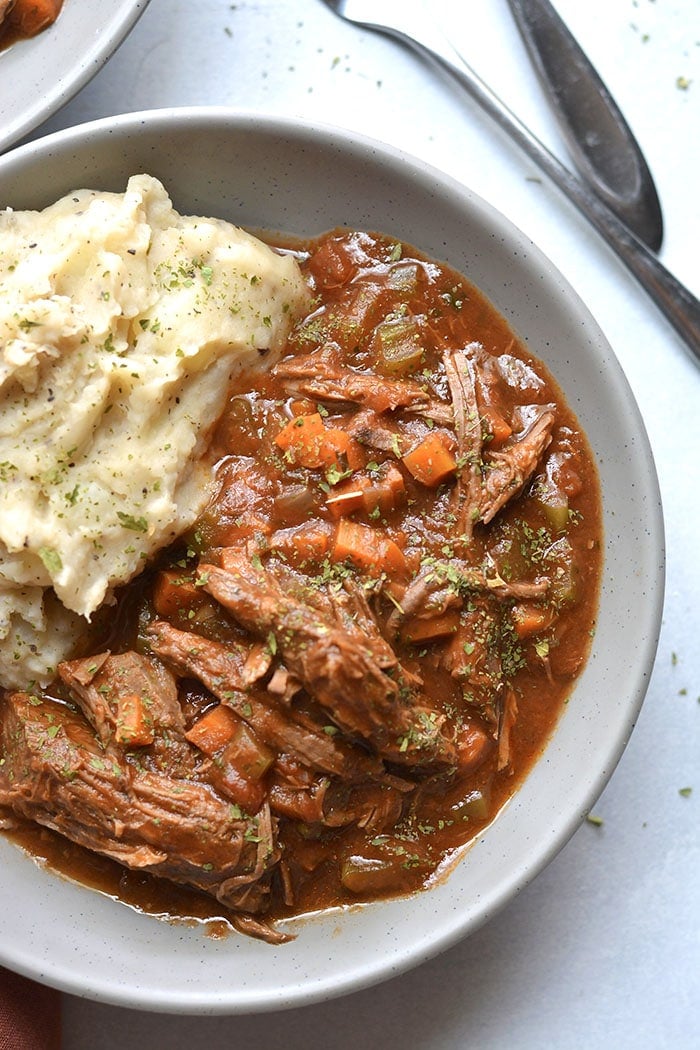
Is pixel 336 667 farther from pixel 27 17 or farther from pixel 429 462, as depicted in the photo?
pixel 27 17

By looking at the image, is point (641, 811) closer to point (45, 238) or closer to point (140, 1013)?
point (140, 1013)

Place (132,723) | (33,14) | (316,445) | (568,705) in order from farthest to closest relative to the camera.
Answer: (33,14)
(568,705)
(316,445)
(132,723)

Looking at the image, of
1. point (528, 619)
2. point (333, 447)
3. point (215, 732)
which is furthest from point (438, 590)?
point (215, 732)

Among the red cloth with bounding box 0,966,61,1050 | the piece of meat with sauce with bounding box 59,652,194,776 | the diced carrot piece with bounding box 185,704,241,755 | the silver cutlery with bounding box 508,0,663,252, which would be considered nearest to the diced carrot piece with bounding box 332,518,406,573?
the diced carrot piece with bounding box 185,704,241,755

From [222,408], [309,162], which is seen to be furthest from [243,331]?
[309,162]

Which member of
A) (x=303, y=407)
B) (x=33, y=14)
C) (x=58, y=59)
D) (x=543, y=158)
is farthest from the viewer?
(x=543, y=158)

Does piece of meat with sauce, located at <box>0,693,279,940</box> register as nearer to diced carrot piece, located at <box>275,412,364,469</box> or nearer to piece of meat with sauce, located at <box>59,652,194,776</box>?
piece of meat with sauce, located at <box>59,652,194,776</box>

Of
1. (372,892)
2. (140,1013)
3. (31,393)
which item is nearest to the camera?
(31,393)
